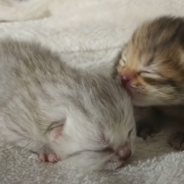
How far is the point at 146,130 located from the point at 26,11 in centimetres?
55

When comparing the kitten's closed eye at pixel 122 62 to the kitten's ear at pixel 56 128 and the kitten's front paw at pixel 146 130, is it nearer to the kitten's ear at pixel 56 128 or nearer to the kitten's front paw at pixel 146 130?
the kitten's front paw at pixel 146 130

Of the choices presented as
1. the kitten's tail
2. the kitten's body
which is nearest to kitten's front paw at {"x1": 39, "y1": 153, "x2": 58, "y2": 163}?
the kitten's body

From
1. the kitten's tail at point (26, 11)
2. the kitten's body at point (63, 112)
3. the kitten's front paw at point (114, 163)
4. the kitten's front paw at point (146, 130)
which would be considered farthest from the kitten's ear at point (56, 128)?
the kitten's tail at point (26, 11)

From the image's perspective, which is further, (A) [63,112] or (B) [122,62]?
(B) [122,62]

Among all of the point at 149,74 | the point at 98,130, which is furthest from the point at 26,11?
the point at 98,130

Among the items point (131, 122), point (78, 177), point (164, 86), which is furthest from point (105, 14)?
point (78, 177)

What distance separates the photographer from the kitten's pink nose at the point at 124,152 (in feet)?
3.31

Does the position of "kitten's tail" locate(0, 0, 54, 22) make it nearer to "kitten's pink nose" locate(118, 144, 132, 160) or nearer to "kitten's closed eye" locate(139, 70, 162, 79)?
"kitten's closed eye" locate(139, 70, 162, 79)

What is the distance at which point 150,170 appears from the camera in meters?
1.04

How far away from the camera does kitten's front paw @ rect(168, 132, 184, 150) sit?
45.5 inches

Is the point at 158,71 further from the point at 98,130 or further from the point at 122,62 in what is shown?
the point at 98,130

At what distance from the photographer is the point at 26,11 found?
148 cm

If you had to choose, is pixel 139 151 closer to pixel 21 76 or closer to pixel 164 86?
pixel 164 86

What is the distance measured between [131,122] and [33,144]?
0.76 feet
